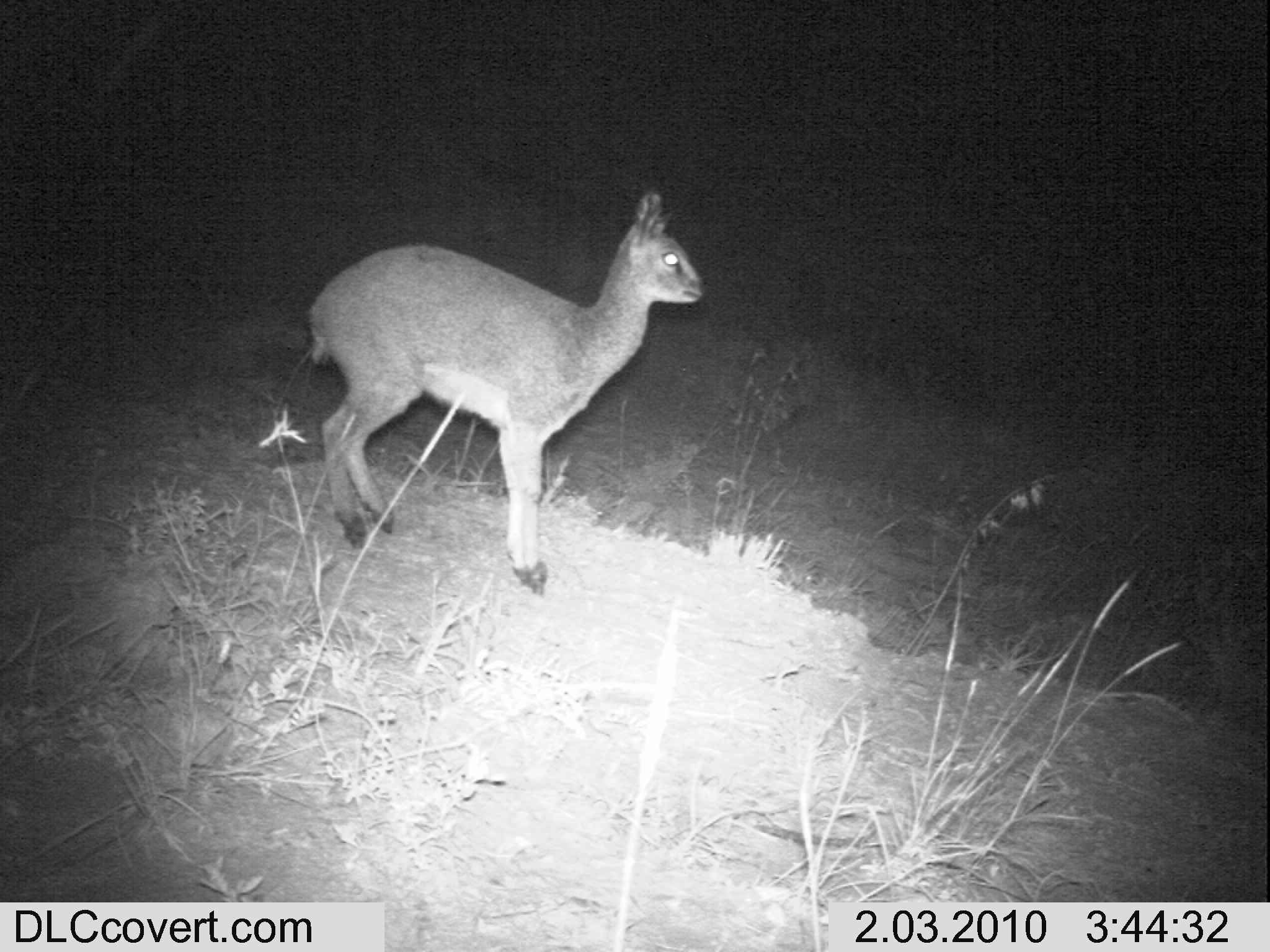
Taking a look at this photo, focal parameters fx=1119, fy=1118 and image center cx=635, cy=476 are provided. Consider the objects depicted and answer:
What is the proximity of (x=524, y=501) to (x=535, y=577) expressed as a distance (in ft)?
1.50

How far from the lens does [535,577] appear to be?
5758 mm

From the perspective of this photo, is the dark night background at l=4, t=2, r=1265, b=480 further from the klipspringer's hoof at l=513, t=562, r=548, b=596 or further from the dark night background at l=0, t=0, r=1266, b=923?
the klipspringer's hoof at l=513, t=562, r=548, b=596

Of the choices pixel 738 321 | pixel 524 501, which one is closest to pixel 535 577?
pixel 524 501

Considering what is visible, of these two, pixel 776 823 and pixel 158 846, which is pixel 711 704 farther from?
pixel 158 846

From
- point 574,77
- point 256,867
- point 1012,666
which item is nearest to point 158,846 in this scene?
point 256,867

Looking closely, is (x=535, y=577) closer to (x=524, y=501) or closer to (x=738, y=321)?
(x=524, y=501)

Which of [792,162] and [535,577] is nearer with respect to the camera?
[535,577]

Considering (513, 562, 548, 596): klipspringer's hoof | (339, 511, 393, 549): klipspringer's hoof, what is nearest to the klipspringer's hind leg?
(513, 562, 548, 596): klipspringer's hoof

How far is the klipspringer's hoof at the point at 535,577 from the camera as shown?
5727mm

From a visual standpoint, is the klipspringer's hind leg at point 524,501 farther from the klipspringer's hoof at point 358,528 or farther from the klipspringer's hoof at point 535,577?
the klipspringer's hoof at point 358,528

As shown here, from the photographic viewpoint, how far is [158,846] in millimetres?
3498

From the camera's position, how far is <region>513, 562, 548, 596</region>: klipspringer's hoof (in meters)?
5.73

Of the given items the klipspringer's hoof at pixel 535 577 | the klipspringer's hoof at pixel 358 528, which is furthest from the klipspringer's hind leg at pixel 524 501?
the klipspringer's hoof at pixel 358 528

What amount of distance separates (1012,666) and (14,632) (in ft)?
17.7
